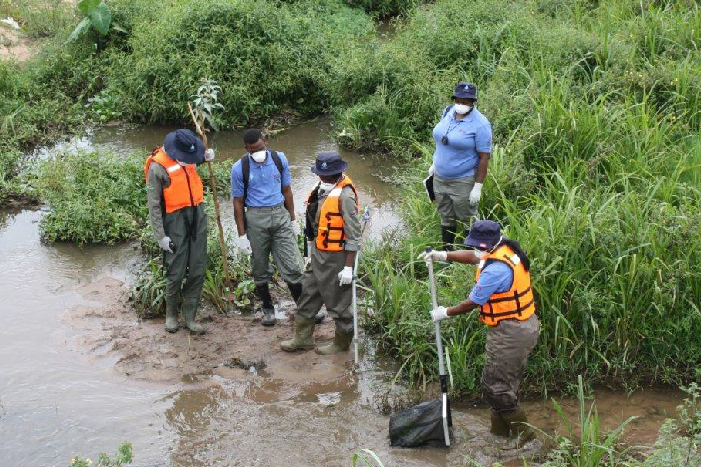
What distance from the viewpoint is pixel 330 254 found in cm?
692

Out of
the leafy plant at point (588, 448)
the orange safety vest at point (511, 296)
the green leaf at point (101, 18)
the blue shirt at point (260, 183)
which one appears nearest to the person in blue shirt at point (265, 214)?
the blue shirt at point (260, 183)

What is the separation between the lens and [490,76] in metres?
11.0

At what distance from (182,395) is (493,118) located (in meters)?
4.71

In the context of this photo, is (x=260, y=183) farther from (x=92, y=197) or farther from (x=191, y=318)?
(x=92, y=197)

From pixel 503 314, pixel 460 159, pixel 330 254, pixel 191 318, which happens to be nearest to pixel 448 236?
pixel 460 159

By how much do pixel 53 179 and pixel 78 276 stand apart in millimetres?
1767

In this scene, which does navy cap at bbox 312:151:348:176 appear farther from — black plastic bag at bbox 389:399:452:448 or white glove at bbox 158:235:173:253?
black plastic bag at bbox 389:399:452:448

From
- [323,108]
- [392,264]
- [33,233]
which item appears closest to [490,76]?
[323,108]

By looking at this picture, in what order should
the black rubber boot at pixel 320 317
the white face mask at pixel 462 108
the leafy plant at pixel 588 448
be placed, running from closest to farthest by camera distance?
1. the leafy plant at pixel 588 448
2. the white face mask at pixel 462 108
3. the black rubber boot at pixel 320 317

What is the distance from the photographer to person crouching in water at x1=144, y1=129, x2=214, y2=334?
703 centimetres

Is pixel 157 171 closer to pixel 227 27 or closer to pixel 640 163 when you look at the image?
pixel 640 163

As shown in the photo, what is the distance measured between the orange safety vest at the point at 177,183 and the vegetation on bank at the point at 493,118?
175 centimetres

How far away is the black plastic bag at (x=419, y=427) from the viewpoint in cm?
596

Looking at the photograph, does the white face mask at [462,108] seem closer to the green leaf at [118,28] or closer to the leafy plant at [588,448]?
the leafy plant at [588,448]
